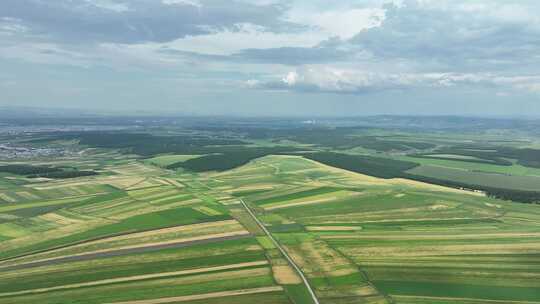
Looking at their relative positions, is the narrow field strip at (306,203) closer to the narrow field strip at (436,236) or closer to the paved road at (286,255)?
the paved road at (286,255)

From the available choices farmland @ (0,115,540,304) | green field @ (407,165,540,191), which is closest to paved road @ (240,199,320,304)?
farmland @ (0,115,540,304)

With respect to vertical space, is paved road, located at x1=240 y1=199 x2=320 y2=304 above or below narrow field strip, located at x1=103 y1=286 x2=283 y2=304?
above

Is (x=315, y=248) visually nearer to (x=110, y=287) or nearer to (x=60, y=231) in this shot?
(x=110, y=287)

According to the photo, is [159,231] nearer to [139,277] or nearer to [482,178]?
[139,277]

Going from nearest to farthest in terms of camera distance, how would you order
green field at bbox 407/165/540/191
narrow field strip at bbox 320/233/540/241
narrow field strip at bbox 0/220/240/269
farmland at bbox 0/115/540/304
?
1. farmland at bbox 0/115/540/304
2. narrow field strip at bbox 0/220/240/269
3. narrow field strip at bbox 320/233/540/241
4. green field at bbox 407/165/540/191

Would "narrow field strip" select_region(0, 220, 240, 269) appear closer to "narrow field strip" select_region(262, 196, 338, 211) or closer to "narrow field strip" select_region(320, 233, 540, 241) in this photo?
"narrow field strip" select_region(262, 196, 338, 211)

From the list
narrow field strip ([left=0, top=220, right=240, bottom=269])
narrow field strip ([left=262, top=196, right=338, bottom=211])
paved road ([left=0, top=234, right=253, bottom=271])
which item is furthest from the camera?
narrow field strip ([left=262, top=196, right=338, bottom=211])

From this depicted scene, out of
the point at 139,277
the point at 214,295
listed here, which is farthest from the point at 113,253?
the point at 214,295

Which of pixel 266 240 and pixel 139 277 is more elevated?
pixel 266 240

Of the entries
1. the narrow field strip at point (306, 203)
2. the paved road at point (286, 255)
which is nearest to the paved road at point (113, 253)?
the paved road at point (286, 255)

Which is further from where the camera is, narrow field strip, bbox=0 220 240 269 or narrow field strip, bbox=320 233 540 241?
narrow field strip, bbox=320 233 540 241
